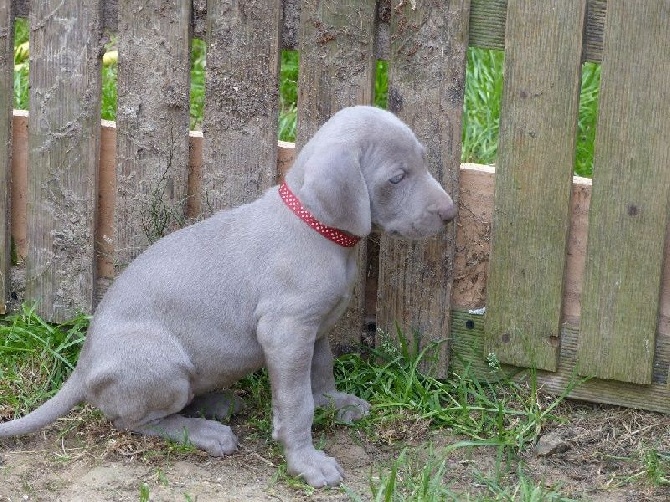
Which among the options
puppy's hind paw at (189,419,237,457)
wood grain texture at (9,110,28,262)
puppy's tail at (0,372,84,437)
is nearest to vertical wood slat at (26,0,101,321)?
wood grain texture at (9,110,28,262)

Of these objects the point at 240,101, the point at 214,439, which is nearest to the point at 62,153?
the point at 240,101

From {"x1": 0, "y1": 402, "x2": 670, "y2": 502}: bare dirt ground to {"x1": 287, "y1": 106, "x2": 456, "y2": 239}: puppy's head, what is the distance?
881mm

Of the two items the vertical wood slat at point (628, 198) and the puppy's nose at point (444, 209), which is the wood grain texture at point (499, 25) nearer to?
the vertical wood slat at point (628, 198)

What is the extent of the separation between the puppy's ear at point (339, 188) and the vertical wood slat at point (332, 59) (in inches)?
24.0

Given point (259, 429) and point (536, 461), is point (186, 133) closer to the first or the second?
point (259, 429)

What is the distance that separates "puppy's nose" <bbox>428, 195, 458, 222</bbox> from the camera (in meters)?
4.42

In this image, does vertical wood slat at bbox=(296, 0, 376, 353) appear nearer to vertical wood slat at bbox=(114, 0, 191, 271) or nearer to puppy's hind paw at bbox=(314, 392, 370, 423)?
vertical wood slat at bbox=(114, 0, 191, 271)

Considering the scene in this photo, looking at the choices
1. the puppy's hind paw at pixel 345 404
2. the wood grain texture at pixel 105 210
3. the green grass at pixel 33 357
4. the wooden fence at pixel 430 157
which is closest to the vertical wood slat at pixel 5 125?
the wooden fence at pixel 430 157

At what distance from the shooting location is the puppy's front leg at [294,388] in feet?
14.7

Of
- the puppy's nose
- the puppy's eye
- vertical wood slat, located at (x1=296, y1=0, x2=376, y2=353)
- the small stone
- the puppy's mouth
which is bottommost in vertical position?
the small stone

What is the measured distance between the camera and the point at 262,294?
454cm

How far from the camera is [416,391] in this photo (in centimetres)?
508

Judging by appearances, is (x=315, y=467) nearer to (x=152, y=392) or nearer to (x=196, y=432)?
(x=196, y=432)

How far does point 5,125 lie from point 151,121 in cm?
69
